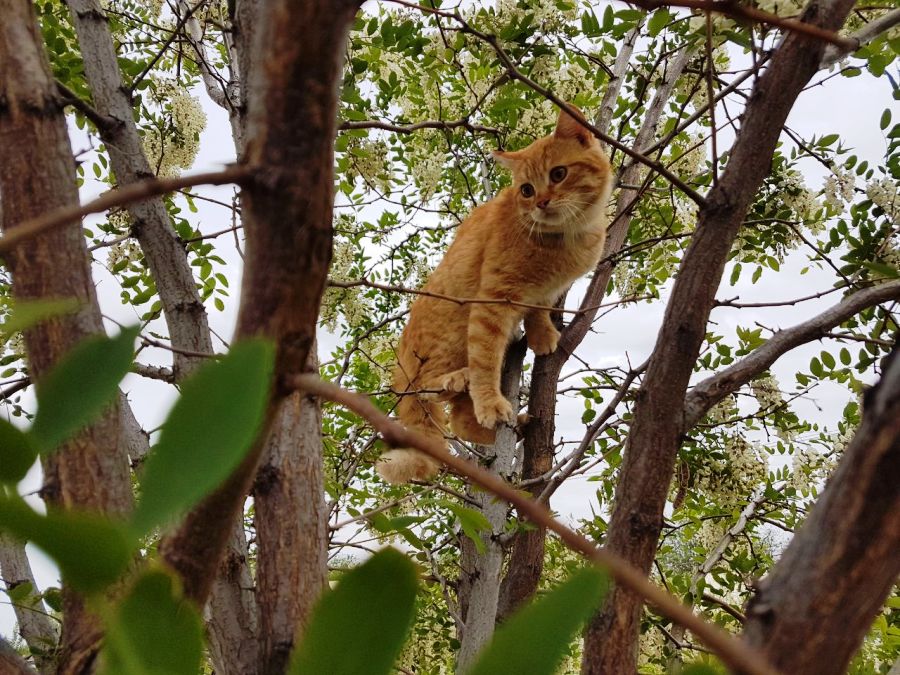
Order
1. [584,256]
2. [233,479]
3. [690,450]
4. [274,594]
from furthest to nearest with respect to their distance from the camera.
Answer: [584,256] → [690,450] → [274,594] → [233,479]

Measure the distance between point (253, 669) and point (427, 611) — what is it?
264 cm

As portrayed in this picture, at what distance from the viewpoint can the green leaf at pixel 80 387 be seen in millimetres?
229

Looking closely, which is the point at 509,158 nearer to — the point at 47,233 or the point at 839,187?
the point at 839,187

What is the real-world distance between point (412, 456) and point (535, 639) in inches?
80.3

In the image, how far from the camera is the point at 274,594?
0.72 metres

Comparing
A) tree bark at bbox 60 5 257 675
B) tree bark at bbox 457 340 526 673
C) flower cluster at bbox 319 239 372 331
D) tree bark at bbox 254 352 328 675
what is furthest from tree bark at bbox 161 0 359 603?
flower cluster at bbox 319 239 372 331

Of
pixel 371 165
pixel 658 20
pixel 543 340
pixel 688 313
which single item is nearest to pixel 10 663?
pixel 688 313

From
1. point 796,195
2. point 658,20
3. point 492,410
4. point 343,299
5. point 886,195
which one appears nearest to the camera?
point 658,20

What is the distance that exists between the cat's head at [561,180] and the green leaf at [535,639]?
2224 millimetres

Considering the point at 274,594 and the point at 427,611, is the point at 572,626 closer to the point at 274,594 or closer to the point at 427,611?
the point at 274,594

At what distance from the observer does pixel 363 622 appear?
0.21m

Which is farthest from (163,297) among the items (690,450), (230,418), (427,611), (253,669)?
(427,611)

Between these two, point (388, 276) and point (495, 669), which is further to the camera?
point (388, 276)

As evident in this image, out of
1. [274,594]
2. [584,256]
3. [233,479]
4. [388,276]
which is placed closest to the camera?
[233,479]
